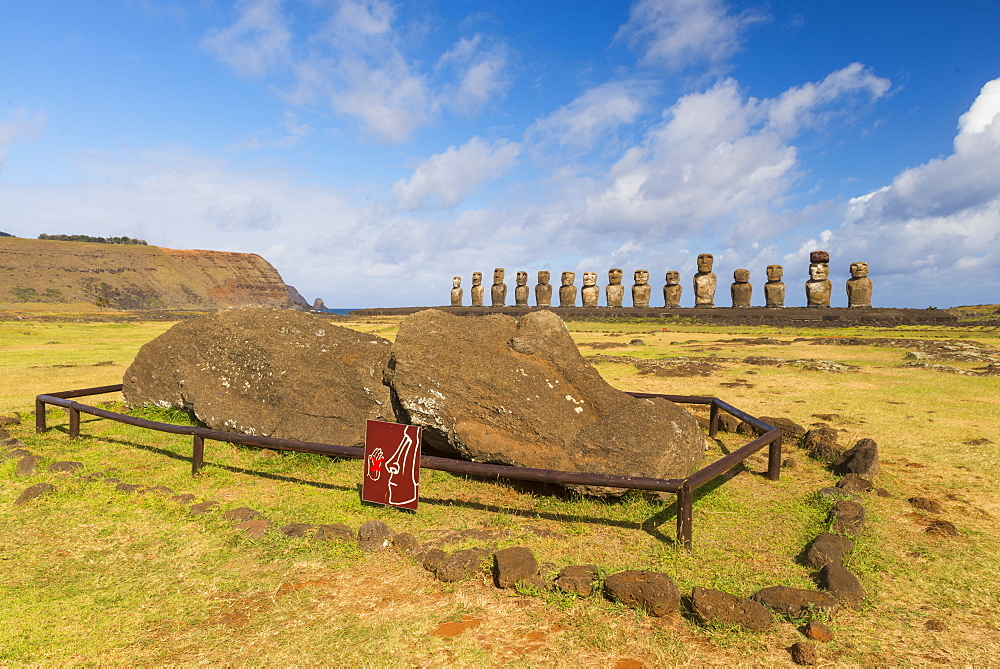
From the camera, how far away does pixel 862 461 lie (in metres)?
6.09

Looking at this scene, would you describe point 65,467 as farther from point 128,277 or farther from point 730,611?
point 128,277

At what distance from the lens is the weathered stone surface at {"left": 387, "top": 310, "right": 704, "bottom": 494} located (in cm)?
541

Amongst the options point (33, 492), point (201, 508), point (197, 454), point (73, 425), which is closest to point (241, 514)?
point (201, 508)

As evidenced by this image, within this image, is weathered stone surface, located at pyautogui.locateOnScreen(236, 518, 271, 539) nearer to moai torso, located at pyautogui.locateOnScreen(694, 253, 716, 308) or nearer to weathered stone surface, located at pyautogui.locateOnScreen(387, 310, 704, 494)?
weathered stone surface, located at pyautogui.locateOnScreen(387, 310, 704, 494)

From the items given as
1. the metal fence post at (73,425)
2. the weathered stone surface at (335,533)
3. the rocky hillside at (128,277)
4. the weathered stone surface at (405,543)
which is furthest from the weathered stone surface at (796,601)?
the rocky hillside at (128,277)

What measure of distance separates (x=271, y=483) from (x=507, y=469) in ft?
9.55

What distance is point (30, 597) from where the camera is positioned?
3.56m

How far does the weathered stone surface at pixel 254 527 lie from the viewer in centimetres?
449

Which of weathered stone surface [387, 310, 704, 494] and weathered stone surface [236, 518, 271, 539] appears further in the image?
weathered stone surface [387, 310, 704, 494]

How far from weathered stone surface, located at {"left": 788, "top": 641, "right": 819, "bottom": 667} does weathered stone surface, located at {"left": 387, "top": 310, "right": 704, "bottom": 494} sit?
2200mm

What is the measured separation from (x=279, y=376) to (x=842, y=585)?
21.1ft

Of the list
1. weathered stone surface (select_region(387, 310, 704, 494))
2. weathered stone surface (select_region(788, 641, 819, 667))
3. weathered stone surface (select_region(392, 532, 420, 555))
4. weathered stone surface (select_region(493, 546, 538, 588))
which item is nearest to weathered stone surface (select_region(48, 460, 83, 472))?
weathered stone surface (select_region(387, 310, 704, 494))

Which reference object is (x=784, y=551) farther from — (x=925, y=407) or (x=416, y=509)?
(x=925, y=407)

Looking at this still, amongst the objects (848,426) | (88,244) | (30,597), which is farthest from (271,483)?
(88,244)
